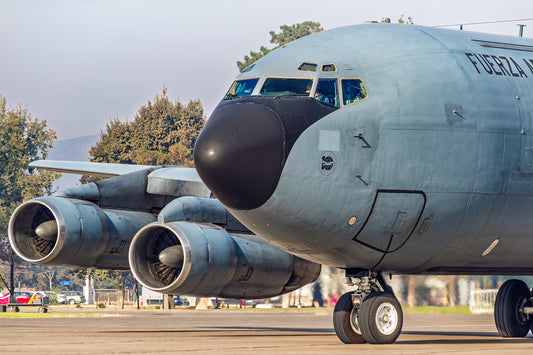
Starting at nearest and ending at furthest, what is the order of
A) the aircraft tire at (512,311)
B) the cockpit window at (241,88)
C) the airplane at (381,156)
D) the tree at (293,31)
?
the airplane at (381,156), the cockpit window at (241,88), the aircraft tire at (512,311), the tree at (293,31)

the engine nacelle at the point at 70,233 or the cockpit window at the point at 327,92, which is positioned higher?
the cockpit window at the point at 327,92

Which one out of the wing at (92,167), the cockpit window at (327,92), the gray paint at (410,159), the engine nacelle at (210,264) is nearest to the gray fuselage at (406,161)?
the gray paint at (410,159)

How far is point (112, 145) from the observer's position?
7150cm

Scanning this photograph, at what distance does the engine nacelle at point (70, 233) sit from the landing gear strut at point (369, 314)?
6.78m

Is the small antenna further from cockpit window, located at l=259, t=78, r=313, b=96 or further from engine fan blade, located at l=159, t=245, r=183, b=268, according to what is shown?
engine fan blade, located at l=159, t=245, r=183, b=268

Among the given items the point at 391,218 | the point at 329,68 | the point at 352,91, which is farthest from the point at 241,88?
the point at 391,218

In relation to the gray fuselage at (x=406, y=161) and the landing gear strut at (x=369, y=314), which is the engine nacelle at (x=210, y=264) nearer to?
the gray fuselage at (x=406, y=161)

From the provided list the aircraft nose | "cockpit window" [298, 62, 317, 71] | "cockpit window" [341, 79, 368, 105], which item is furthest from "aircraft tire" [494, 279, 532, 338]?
the aircraft nose

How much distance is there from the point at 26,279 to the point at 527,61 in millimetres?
141609

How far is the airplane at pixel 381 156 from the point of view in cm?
1513

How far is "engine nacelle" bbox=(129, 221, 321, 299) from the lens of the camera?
758 inches

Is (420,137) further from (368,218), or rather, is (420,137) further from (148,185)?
(148,185)

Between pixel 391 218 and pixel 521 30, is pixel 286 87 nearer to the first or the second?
pixel 391 218

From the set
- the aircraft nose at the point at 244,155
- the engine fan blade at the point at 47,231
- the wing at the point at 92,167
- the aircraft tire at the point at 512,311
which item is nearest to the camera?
the aircraft nose at the point at 244,155
